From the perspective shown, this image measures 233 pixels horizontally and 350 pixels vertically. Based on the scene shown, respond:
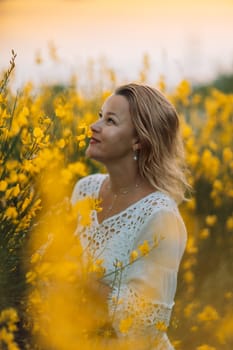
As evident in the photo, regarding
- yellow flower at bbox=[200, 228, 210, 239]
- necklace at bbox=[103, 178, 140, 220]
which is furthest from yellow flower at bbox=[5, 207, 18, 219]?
yellow flower at bbox=[200, 228, 210, 239]

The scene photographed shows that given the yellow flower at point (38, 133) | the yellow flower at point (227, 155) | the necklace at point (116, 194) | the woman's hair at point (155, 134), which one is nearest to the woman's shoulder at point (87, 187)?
the necklace at point (116, 194)

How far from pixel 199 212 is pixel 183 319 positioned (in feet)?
3.36

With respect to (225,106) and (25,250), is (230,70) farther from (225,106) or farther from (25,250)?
(25,250)

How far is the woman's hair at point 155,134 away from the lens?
3039mm

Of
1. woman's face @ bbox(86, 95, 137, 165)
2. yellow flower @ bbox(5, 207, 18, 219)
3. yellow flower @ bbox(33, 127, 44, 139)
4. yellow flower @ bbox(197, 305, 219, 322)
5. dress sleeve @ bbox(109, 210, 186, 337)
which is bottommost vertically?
yellow flower @ bbox(197, 305, 219, 322)

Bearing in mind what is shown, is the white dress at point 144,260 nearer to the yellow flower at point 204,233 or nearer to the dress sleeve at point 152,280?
the dress sleeve at point 152,280

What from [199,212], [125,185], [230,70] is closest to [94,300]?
[125,185]

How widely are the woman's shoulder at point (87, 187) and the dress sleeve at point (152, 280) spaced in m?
0.41

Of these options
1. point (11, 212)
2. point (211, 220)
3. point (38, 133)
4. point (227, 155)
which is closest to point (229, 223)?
point (211, 220)

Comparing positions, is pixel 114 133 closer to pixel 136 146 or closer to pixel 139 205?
pixel 136 146

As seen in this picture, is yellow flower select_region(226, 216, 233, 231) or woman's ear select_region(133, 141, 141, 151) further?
yellow flower select_region(226, 216, 233, 231)

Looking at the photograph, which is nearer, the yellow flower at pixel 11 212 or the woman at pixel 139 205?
the yellow flower at pixel 11 212

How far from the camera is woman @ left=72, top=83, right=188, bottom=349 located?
2.82 metres

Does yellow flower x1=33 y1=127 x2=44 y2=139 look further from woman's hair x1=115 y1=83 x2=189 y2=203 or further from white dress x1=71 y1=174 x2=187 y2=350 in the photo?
woman's hair x1=115 y1=83 x2=189 y2=203
